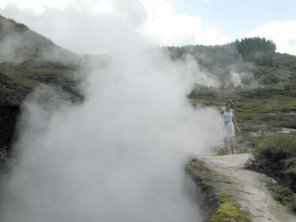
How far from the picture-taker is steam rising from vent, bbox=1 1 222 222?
9750 millimetres

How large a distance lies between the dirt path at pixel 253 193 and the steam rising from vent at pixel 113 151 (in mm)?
762

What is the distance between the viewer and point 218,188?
27.6 feet

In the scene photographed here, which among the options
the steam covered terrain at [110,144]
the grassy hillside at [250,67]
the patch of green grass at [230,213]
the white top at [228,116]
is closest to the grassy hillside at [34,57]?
the steam covered terrain at [110,144]

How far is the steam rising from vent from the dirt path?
2.50ft

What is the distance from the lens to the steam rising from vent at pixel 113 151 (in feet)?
32.0

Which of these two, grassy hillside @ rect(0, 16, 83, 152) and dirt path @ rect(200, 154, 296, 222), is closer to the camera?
dirt path @ rect(200, 154, 296, 222)

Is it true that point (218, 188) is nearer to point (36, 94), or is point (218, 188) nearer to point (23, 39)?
point (36, 94)

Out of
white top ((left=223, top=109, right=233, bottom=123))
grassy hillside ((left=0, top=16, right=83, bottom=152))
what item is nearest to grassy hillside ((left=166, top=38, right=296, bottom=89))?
grassy hillside ((left=0, top=16, right=83, bottom=152))

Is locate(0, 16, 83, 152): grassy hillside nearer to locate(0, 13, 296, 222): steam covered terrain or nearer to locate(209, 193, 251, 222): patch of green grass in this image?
locate(0, 13, 296, 222): steam covered terrain

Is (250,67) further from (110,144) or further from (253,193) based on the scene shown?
(253,193)

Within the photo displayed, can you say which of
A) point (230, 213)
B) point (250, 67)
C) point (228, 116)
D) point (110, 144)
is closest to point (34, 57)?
point (228, 116)

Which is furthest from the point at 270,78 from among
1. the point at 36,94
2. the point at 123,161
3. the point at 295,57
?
the point at 123,161

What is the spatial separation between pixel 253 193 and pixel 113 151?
384 centimetres

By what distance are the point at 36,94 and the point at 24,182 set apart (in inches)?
154
